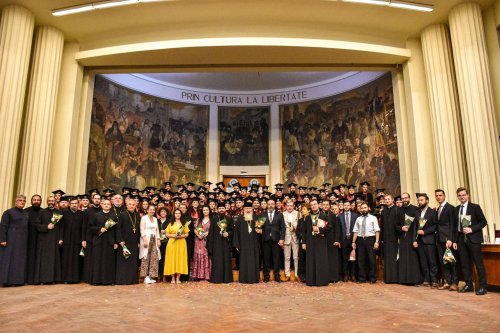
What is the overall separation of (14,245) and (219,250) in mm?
4577

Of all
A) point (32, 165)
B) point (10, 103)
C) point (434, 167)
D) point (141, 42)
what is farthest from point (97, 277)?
point (434, 167)

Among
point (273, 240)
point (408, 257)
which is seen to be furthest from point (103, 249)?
point (408, 257)

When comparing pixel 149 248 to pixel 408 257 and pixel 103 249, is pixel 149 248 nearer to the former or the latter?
pixel 103 249

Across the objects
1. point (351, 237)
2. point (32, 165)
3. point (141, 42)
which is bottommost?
point (351, 237)

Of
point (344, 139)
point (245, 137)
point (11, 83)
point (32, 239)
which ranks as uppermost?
point (245, 137)

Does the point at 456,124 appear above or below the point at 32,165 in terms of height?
above

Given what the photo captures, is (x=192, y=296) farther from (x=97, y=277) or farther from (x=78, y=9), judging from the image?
(x=78, y=9)

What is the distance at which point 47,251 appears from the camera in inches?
338

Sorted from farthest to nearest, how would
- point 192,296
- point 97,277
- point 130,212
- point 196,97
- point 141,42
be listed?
point 196,97 < point 141,42 < point 130,212 < point 97,277 < point 192,296

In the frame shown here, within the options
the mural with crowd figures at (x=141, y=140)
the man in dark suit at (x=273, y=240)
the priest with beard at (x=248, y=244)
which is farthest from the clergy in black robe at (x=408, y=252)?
the mural with crowd figures at (x=141, y=140)

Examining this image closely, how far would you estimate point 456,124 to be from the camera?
10180 millimetres

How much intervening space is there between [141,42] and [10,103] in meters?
Result: 4.02

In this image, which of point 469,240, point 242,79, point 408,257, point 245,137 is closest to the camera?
point 469,240

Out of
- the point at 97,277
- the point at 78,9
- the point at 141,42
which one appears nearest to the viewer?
the point at 97,277
